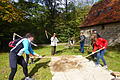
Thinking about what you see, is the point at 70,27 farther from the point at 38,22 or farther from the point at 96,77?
the point at 96,77

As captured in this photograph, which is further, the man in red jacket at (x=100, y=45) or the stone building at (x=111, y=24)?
the stone building at (x=111, y=24)

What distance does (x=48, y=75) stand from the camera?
16.7 ft

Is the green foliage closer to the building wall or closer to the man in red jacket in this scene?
the man in red jacket

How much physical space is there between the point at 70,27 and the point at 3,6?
43.2ft

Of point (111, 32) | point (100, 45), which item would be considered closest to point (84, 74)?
point (100, 45)

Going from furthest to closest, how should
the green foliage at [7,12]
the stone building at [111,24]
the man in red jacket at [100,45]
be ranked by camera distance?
the stone building at [111,24]
the green foliage at [7,12]
the man in red jacket at [100,45]

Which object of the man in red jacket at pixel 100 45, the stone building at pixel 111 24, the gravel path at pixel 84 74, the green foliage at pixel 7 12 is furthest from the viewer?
the stone building at pixel 111 24

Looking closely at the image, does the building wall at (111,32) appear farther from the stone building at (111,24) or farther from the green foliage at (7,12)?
the green foliage at (7,12)

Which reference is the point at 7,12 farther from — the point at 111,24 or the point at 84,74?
the point at 111,24

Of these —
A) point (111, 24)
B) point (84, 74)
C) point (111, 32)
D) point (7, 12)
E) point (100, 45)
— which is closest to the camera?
point (84, 74)

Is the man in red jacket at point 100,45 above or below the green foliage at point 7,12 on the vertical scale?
below

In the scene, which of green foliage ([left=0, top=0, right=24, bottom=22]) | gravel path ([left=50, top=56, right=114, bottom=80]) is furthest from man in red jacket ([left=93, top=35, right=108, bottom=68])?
green foliage ([left=0, top=0, right=24, bottom=22])

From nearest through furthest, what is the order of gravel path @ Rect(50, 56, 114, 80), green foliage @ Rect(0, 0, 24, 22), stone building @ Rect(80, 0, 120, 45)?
gravel path @ Rect(50, 56, 114, 80)
green foliage @ Rect(0, 0, 24, 22)
stone building @ Rect(80, 0, 120, 45)

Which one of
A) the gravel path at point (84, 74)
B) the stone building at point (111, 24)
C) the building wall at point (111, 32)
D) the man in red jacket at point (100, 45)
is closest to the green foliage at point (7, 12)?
the gravel path at point (84, 74)
